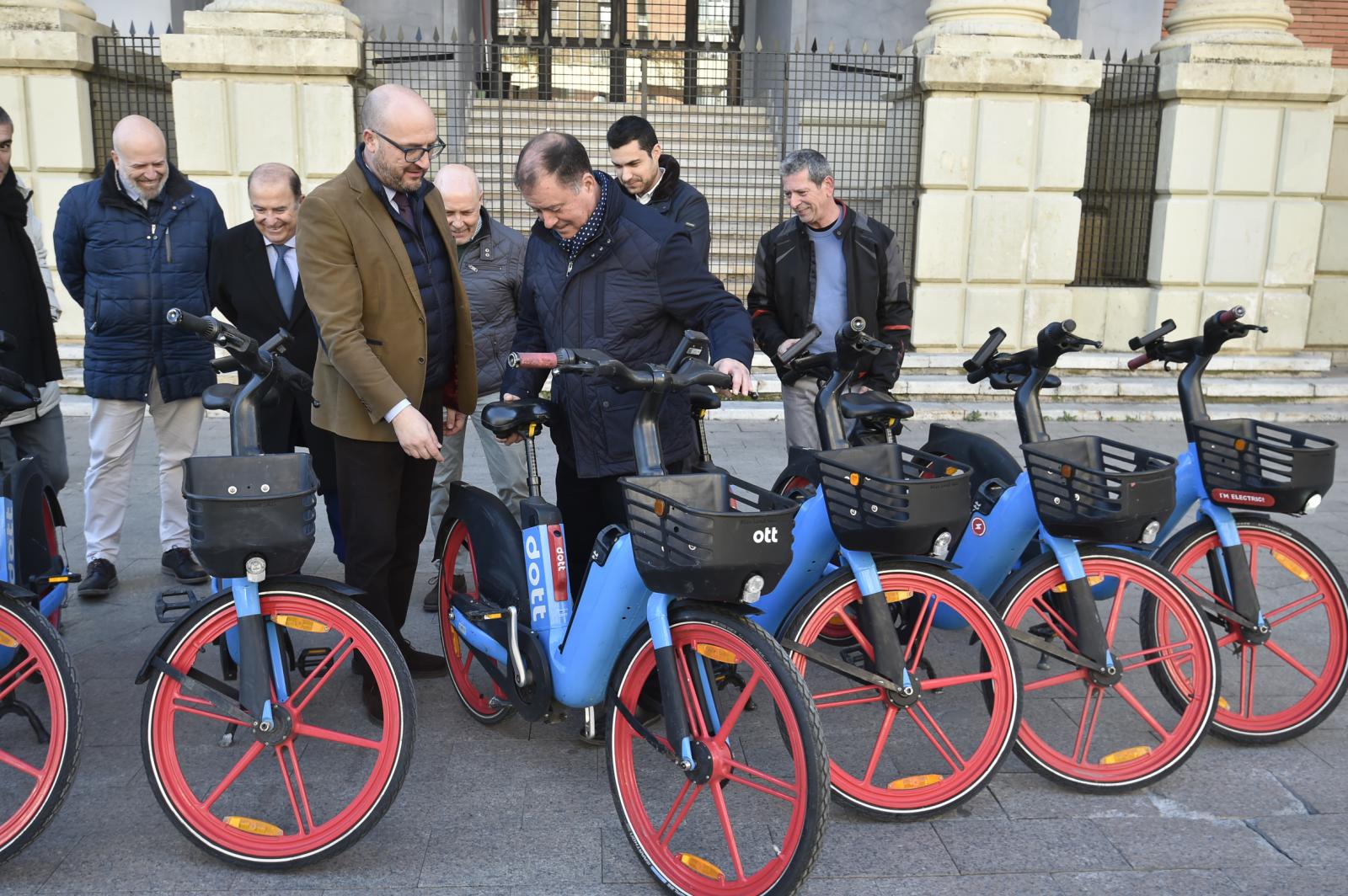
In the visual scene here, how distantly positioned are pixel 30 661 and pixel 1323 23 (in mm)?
13838

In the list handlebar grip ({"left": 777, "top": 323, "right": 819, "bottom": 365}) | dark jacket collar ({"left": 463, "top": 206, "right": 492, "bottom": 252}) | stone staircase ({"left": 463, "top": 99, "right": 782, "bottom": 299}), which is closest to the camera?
handlebar grip ({"left": 777, "top": 323, "right": 819, "bottom": 365})

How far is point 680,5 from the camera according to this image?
1614 centimetres

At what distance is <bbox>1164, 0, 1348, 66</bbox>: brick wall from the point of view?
1273 centimetres

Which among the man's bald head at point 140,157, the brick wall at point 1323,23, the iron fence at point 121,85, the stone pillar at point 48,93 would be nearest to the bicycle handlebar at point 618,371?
the man's bald head at point 140,157

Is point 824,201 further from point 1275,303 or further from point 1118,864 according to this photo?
point 1275,303

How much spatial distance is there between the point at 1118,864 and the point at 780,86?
38.3 feet

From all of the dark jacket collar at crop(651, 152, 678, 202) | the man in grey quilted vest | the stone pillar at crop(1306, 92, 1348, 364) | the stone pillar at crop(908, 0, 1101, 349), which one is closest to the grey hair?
the dark jacket collar at crop(651, 152, 678, 202)

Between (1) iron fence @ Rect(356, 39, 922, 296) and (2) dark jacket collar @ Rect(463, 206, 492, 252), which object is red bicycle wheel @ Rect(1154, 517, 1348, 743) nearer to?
(2) dark jacket collar @ Rect(463, 206, 492, 252)

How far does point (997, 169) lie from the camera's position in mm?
9719

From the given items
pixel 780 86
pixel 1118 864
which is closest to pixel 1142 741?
pixel 1118 864

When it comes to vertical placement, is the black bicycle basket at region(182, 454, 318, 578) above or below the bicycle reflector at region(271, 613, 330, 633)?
above

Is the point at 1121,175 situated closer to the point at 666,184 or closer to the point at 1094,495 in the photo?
the point at 666,184

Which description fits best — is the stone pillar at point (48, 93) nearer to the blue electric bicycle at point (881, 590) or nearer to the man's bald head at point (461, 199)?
the man's bald head at point (461, 199)

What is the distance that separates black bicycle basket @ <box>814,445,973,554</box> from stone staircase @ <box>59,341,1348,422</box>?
6.14m
